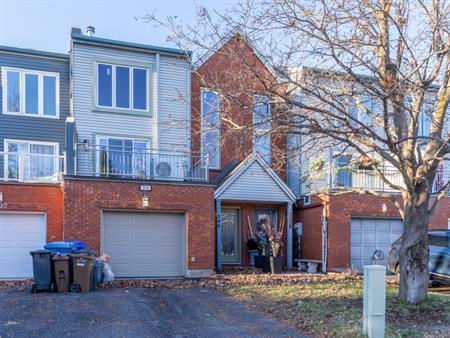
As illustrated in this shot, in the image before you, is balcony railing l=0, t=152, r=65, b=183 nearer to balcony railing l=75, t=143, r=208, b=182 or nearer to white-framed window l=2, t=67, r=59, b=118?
balcony railing l=75, t=143, r=208, b=182

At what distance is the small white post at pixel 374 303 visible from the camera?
6.39m

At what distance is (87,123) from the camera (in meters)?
16.1

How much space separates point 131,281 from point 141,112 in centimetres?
653

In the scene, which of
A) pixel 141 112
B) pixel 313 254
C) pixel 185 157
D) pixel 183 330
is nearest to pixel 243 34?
pixel 183 330

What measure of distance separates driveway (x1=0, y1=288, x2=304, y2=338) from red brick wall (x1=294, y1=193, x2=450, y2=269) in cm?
643

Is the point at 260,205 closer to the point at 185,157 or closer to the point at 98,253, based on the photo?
the point at 185,157

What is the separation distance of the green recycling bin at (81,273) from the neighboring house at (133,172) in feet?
6.05

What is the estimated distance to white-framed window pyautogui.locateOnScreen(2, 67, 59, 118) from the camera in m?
16.2

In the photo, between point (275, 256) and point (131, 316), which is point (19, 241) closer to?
point (131, 316)

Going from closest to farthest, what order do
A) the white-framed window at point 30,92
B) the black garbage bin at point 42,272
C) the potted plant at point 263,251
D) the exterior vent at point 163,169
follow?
the black garbage bin at point 42,272 → the exterior vent at point 163,169 → the potted plant at point 263,251 → the white-framed window at point 30,92

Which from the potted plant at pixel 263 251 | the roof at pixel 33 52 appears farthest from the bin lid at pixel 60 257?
the roof at pixel 33 52

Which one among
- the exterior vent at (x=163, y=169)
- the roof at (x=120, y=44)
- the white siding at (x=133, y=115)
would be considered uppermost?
the roof at (x=120, y=44)

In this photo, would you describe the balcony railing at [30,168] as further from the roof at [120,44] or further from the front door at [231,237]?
the front door at [231,237]

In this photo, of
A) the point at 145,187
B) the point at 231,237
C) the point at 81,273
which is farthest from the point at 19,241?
the point at 231,237
